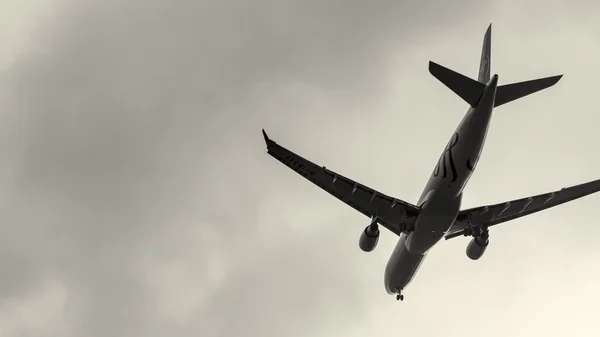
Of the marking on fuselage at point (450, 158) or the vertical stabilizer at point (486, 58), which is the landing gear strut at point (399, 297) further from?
the vertical stabilizer at point (486, 58)

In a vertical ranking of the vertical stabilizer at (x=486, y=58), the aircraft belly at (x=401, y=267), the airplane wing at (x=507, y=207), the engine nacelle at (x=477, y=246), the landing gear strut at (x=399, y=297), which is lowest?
the landing gear strut at (x=399, y=297)

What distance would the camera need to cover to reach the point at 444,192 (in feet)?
104

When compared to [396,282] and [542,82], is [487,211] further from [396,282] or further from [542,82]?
[542,82]

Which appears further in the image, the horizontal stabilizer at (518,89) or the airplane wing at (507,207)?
the airplane wing at (507,207)

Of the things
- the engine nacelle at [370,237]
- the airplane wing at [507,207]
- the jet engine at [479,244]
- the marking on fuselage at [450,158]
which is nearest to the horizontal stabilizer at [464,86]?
the marking on fuselage at [450,158]

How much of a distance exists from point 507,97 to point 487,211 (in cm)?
834

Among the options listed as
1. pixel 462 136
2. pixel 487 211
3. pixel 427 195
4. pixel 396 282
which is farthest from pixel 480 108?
pixel 396 282

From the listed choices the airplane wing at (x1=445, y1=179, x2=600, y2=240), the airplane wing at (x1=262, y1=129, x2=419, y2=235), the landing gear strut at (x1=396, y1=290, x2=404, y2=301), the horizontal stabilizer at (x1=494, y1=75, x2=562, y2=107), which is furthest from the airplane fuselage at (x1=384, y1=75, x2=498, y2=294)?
the airplane wing at (x1=445, y1=179, x2=600, y2=240)

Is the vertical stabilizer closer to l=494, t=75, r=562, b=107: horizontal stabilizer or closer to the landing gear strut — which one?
l=494, t=75, r=562, b=107: horizontal stabilizer

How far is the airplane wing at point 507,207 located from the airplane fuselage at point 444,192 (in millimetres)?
2296

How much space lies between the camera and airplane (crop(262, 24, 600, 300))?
29.2 m

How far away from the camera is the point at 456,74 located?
29.1 meters

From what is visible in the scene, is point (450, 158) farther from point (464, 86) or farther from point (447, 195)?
point (464, 86)

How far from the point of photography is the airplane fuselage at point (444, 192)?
28891 millimetres
